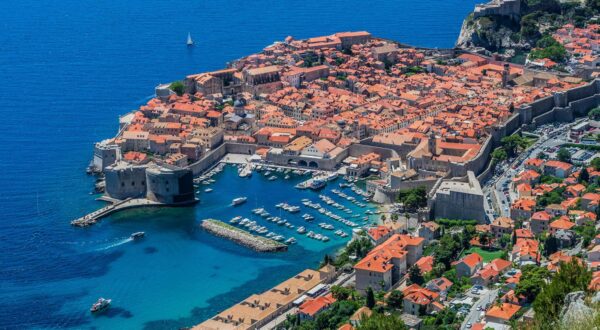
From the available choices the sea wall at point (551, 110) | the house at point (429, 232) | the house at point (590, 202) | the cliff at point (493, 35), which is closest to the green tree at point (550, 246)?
the house at point (590, 202)

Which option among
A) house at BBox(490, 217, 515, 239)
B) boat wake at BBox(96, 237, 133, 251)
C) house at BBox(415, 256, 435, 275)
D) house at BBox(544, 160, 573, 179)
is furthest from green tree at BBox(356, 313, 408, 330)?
house at BBox(544, 160, 573, 179)

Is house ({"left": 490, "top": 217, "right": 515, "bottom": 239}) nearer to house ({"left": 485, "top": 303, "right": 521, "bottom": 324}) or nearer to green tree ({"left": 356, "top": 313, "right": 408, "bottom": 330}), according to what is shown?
house ({"left": 485, "top": 303, "right": 521, "bottom": 324})

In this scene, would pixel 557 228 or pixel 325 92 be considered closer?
pixel 557 228

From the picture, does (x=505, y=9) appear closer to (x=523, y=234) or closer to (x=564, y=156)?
(x=564, y=156)

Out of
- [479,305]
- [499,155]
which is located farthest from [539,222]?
[499,155]

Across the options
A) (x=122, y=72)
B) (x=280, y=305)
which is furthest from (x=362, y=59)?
(x=280, y=305)

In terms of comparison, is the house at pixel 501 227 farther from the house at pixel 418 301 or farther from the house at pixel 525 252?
the house at pixel 418 301

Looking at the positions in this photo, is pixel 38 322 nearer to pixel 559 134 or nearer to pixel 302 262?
pixel 302 262
